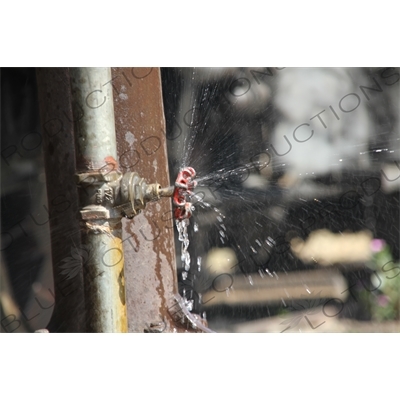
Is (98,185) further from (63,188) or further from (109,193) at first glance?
(63,188)

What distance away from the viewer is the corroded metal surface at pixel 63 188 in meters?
1.30

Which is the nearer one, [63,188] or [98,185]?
[98,185]

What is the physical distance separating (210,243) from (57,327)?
0.85 meters

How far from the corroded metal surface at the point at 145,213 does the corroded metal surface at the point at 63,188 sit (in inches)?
3.6

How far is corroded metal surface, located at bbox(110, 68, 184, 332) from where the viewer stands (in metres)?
1.31

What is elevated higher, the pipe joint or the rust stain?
the rust stain

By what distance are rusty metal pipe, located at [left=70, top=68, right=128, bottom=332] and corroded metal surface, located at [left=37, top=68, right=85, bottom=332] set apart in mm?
69

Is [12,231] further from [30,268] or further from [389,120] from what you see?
[389,120]

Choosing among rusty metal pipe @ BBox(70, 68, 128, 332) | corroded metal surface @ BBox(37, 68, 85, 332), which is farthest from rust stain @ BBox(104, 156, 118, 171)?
corroded metal surface @ BBox(37, 68, 85, 332)

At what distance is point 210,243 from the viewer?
216 cm

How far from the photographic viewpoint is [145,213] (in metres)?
1.33

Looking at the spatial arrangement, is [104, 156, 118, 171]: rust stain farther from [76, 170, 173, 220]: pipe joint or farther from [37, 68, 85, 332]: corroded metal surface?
[37, 68, 85, 332]: corroded metal surface

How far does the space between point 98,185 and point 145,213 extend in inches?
6.6

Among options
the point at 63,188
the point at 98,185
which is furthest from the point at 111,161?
the point at 63,188
